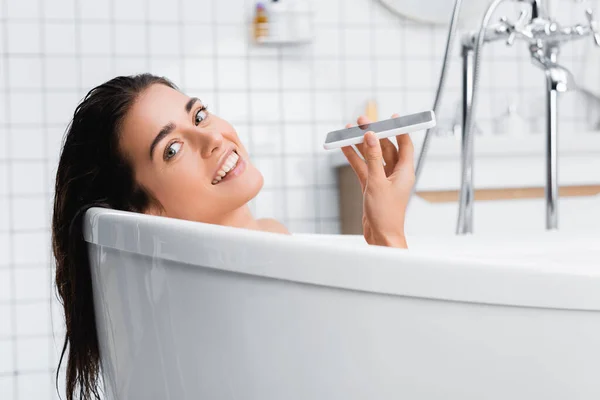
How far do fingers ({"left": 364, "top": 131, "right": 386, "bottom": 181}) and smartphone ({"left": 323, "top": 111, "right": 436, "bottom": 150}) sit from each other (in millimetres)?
21

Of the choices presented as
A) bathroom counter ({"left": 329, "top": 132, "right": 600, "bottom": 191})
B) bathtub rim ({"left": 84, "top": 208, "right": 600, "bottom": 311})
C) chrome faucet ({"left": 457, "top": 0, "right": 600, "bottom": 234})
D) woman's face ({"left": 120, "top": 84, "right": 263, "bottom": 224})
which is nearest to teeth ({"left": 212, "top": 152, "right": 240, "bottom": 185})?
woman's face ({"left": 120, "top": 84, "right": 263, "bottom": 224})

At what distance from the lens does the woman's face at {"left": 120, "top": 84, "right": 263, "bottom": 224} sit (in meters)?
1.27

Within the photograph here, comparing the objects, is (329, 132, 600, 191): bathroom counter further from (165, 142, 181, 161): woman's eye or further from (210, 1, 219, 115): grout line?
(165, 142, 181, 161): woman's eye

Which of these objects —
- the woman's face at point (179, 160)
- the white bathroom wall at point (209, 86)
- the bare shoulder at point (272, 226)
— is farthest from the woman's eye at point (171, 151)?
the white bathroom wall at point (209, 86)

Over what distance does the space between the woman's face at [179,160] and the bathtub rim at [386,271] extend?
32 cm

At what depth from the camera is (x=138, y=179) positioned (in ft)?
4.23

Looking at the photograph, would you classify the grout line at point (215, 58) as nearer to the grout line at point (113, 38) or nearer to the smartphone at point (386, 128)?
the grout line at point (113, 38)

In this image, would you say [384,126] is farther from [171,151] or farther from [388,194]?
[171,151]

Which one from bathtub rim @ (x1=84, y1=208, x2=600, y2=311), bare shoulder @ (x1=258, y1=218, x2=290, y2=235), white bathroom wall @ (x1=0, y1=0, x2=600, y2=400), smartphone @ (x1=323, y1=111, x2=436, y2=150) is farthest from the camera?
white bathroom wall @ (x1=0, y1=0, x2=600, y2=400)

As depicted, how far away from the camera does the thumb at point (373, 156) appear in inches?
47.4

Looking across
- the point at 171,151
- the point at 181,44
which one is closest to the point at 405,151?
the point at 171,151

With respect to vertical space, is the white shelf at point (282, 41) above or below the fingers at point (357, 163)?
above

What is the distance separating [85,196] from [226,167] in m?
0.24

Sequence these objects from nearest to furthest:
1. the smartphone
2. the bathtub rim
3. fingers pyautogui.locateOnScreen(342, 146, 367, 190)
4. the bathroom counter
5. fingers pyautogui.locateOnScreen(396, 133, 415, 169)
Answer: the bathtub rim < the smartphone < fingers pyautogui.locateOnScreen(396, 133, 415, 169) < fingers pyautogui.locateOnScreen(342, 146, 367, 190) < the bathroom counter
